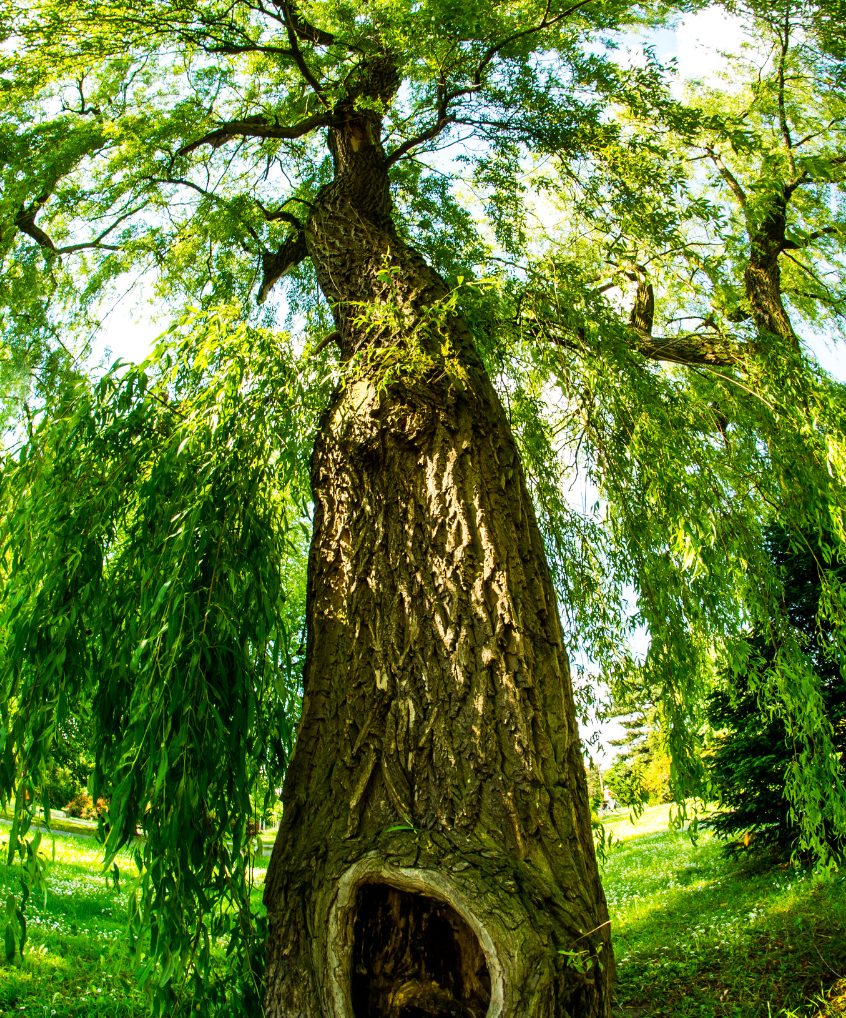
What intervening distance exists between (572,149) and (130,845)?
13.3 feet

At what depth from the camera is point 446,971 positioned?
195 centimetres

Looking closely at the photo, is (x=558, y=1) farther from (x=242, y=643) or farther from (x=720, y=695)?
(x=720, y=695)

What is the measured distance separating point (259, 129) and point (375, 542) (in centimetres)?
322

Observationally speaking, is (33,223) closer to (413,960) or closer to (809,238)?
(413,960)

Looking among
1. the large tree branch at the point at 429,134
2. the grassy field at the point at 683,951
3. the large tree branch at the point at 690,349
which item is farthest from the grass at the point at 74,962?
the large tree branch at the point at 429,134

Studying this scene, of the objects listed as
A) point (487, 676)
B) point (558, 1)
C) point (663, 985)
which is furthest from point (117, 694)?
point (558, 1)

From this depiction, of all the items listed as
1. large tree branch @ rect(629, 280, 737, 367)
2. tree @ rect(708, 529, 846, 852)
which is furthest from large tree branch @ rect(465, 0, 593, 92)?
tree @ rect(708, 529, 846, 852)

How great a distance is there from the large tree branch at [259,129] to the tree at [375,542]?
0.12 ft

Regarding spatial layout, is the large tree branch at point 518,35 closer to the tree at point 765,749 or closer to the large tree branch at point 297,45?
the large tree branch at point 297,45

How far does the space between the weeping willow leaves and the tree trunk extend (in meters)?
0.20

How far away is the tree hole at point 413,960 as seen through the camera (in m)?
1.87

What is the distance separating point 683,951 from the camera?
4.07 metres

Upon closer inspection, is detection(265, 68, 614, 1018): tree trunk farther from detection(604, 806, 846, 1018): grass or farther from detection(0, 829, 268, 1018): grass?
detection(604, 806, 846, 1018): grass

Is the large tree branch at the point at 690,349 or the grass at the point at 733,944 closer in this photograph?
the grass at the point at 733,944
